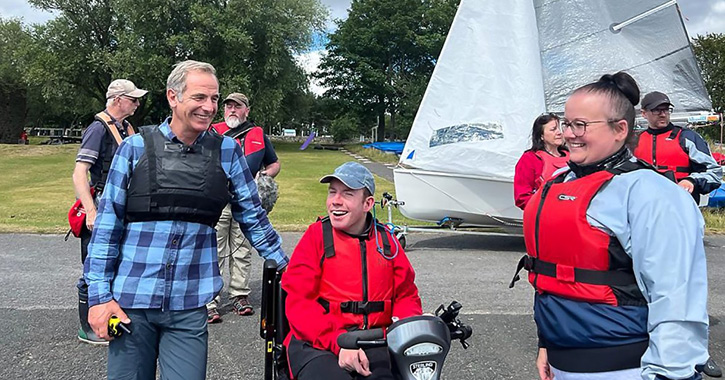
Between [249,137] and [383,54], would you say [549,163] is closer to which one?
[249,137]

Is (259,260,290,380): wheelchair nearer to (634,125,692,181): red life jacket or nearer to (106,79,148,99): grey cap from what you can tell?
(106,79,148,99): grey cap

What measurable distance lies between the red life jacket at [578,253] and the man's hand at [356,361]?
33.1 inches

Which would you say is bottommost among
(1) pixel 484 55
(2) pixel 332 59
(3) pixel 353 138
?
(3) pixel 353 138

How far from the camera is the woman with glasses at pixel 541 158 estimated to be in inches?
207

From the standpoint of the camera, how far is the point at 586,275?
2037 mm

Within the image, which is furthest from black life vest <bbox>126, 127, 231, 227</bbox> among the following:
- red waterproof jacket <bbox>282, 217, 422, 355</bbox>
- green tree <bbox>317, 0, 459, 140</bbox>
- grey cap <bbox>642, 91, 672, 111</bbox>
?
green tree <bbox>317, 0, 459, 140</bbox>

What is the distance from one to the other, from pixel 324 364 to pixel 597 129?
1.57 meters

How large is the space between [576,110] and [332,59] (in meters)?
56.3

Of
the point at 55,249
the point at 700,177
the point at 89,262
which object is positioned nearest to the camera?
the point at 89,262

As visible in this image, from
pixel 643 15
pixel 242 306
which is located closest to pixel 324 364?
pixel 242 306

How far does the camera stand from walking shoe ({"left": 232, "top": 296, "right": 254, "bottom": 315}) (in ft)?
17.3

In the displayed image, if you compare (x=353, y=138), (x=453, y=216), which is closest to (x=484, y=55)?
(x=453, y=216)

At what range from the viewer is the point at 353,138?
209 feet

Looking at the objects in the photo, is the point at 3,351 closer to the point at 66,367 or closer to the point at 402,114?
the point at 66,367
